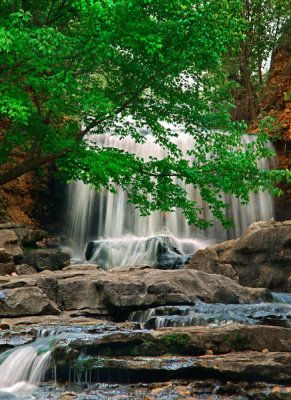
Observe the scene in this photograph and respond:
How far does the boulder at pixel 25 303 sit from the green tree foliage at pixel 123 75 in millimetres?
3515

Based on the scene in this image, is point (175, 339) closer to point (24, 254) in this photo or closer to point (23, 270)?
point (23, 270)

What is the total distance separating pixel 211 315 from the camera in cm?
638

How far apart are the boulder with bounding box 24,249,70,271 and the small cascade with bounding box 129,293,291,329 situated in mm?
6297

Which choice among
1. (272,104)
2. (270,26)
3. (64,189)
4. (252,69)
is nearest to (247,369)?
(64,189)

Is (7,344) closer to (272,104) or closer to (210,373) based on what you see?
(210,373)

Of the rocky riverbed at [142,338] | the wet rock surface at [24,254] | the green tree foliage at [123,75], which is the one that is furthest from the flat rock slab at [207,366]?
the wet rock surface at [24,254]

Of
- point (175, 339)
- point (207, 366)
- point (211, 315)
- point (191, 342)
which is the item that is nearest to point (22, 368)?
point (175, 339)

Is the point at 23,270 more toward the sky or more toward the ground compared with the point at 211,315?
more toward the sky

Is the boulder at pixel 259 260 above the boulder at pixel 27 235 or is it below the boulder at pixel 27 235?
below

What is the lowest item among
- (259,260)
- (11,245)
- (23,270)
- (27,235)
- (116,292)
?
(116,292)

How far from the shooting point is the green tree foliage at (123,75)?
28.7 ft

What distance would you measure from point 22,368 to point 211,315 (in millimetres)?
3129

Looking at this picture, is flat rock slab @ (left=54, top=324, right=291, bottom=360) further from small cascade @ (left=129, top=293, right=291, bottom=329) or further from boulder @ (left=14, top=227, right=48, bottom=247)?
boulder @ (left=14, top=227, right=48, bottom=247)

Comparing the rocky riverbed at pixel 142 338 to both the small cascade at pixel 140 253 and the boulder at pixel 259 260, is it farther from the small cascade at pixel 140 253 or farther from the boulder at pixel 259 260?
the small cascade at pixel 140 253
